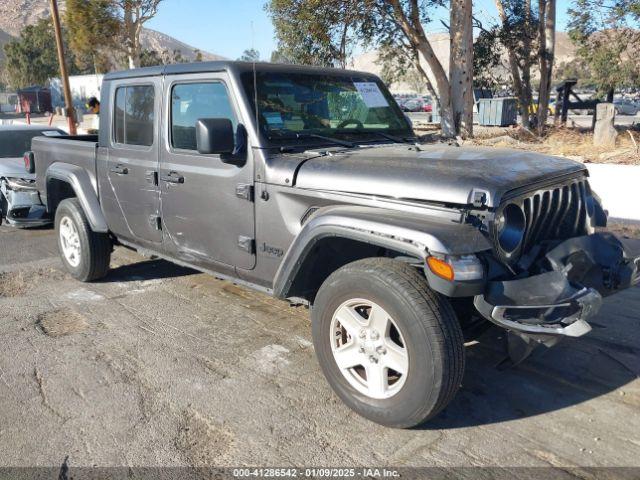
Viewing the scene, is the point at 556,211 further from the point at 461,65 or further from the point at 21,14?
the point at 21,14

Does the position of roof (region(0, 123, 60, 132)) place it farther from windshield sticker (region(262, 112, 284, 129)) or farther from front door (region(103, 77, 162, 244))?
windshield sticker (region(262, 112, 284, 129))

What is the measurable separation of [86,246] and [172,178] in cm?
159

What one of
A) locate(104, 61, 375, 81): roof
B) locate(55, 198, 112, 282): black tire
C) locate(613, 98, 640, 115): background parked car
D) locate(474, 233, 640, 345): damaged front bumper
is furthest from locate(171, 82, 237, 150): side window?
locate(613, 98, 640, 115): background parked car

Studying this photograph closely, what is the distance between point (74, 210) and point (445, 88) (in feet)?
39.2

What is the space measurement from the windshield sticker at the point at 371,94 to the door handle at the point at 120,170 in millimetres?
1999

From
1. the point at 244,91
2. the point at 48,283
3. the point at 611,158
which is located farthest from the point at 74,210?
the point at 611,158

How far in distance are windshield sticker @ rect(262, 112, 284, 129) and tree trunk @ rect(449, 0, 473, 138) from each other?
10946mm

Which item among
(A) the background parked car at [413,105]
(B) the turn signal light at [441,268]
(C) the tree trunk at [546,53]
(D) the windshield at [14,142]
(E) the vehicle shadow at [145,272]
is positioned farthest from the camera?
(A) the background parked car at [413,105]

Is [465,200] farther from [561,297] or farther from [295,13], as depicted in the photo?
[295,13]

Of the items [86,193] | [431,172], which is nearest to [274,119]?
[431,172]

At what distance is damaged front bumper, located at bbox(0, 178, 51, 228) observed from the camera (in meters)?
7.64

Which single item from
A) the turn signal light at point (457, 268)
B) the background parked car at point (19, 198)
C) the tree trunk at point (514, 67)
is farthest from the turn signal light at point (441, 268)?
the tree trunk at point (514, 67)

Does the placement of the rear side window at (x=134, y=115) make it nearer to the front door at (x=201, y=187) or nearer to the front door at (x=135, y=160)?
the front door at (x=135, y=160)

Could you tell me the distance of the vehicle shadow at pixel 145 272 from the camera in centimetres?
575
